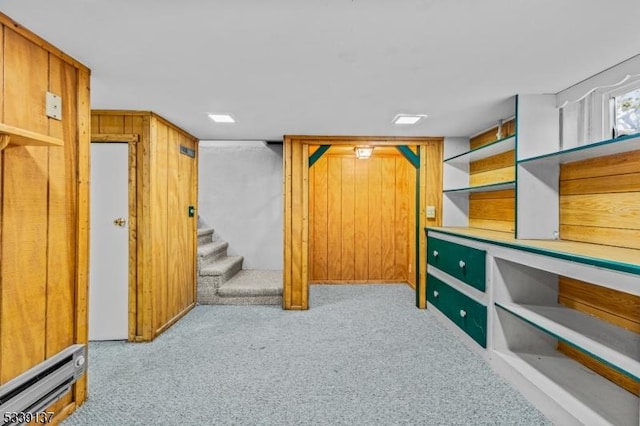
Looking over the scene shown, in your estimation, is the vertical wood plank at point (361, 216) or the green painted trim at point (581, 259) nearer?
the green painted trim at point (581, 259)

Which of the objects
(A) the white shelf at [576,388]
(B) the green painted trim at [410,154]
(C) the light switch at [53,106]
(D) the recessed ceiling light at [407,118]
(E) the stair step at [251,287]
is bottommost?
(A) the white shelf at [576,388]

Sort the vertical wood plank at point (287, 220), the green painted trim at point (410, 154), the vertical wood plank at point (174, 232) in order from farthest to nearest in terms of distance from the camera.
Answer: the green painted trim at point (410, 154) < the vertical wood plank at point (287, 220) < the vertical wood plank at point (174, 232)

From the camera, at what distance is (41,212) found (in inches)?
68.1

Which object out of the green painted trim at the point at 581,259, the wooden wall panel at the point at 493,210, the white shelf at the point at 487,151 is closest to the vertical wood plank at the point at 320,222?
the white shelf at the point at 487,151

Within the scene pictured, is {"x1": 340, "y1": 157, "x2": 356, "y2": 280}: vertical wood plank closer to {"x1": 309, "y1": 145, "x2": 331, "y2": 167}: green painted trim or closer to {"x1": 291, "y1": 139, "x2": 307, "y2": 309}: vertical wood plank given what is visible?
{"x1": 309, "y1": 145, "x2": 331, "y2": 167}: green painted trim

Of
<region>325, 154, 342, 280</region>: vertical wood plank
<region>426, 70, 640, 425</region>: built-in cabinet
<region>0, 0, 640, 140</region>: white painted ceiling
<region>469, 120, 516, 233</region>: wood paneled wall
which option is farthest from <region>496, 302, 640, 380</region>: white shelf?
<region>325, 154, 342, 280</region>: vertical wood plank

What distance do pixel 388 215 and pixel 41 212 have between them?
14.1ft

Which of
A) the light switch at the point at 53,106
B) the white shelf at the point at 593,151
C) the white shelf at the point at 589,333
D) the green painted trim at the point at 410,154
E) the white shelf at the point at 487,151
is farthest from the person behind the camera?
the green painted trim at the point at 410,154

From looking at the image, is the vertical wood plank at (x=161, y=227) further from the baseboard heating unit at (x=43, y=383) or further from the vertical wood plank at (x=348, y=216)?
the vertical wood plank at (x=348, y=216)

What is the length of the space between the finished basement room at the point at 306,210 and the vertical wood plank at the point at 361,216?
115cm

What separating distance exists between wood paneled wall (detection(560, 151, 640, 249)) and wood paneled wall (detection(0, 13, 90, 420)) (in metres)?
3.32

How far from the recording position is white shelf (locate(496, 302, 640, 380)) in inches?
57.7

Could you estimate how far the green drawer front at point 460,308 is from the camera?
253 centimetres

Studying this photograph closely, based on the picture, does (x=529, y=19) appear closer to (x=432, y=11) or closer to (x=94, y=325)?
(x=432, y=11)
